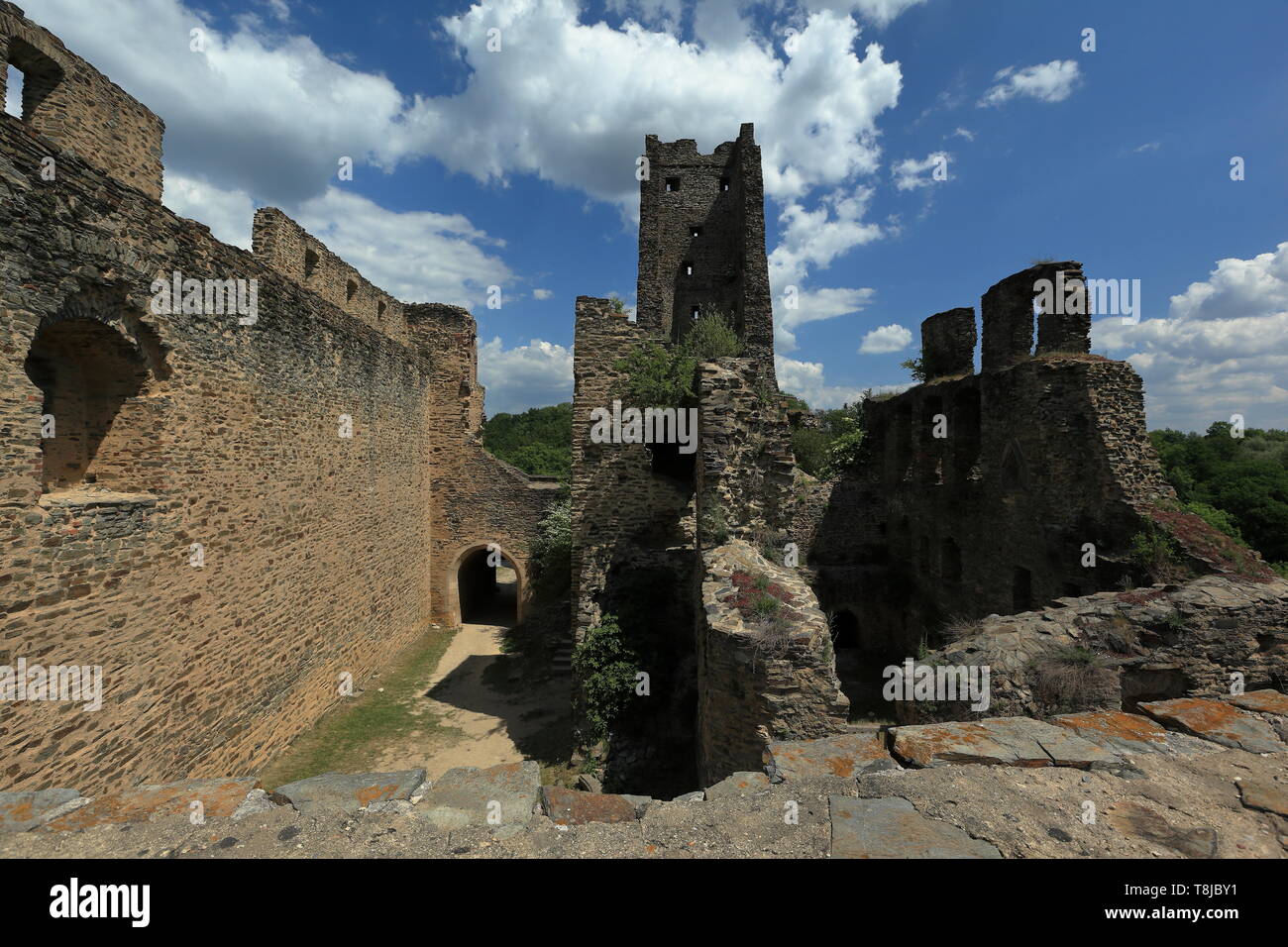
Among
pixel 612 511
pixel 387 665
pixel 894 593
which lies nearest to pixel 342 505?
pixel 387 665

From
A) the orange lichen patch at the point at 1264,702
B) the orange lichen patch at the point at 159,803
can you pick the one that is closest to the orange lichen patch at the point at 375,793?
the orange lichen patch at the point at 159,803

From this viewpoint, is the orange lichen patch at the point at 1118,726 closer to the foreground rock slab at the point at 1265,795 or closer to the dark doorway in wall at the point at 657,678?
the foreground rock slab at the point at 1265,795

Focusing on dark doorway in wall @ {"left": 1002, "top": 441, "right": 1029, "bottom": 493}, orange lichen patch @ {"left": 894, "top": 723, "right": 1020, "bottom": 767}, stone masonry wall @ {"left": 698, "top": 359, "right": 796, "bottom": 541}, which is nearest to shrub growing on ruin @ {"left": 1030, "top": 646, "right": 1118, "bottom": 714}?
orange lichen patch @ {"left": 894, "top": 723, "right": 1020, "bottom": 767}

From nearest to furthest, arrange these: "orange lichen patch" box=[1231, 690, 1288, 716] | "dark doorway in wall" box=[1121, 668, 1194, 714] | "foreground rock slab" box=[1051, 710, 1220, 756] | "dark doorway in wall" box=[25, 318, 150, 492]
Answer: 1. "foreground rock slab" box=[1051, 710, 1220, 756]
2. "orange lichen patch" box=[1231, 690, 1288, 716]
3. "dark doorway in wall" box=[25, 318, 150, 492]
4. "dark doorway in wall" box=[1121, 668, 1194, 714]

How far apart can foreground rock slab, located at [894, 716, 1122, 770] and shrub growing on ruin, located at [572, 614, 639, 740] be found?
17.8 feet

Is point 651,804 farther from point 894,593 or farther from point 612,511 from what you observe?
point 894,593

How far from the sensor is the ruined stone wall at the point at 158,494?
512 centimetres

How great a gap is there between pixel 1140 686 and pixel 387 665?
14.3 metres

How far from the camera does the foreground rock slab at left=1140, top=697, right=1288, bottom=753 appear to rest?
3.62 m

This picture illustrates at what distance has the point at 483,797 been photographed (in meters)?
3.13

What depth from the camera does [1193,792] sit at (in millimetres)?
2980

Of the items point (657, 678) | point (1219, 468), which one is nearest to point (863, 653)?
point (657, 678)

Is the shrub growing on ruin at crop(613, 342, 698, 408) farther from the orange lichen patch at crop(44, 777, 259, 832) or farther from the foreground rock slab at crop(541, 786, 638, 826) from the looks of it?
the orange lichen patch at crop(44, 777, 259, 832)

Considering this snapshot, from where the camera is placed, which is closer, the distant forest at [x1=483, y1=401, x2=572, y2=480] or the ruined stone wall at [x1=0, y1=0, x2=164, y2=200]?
the ruined stone wall at [x1=0, y1=0, x2=164, y2=200]
